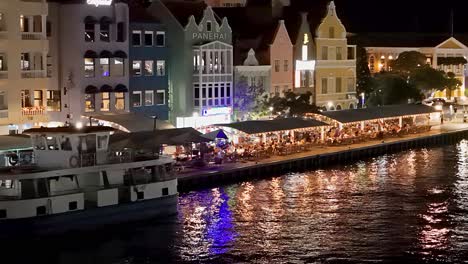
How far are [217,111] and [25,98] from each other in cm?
2161

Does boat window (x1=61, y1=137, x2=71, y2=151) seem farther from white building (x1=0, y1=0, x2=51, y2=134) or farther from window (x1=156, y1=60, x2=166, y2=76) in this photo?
window (x1=156, y1=60, x2=166, y2=76)

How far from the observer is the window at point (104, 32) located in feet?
248

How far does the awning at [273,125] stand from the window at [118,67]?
8.87m

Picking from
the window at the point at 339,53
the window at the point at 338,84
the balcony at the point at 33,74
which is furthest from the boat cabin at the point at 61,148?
the window at the point at 339,53

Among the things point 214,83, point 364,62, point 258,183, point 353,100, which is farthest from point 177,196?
point 364,62

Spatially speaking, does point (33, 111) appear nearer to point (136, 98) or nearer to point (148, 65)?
point (136, 98)

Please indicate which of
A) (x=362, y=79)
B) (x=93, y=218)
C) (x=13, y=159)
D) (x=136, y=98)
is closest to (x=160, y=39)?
(x=136, y=98)

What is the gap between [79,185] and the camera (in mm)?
53281

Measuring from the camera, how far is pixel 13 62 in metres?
67.8

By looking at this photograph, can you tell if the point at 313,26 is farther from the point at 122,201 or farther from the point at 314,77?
the point at 122,201

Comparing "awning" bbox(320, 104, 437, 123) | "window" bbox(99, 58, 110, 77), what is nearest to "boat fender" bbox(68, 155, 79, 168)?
"window" bbox(99, 58, 110, 77)

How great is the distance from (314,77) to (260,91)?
1187 cm

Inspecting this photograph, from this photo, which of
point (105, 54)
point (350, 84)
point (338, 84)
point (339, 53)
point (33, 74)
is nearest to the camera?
point (33, 74)

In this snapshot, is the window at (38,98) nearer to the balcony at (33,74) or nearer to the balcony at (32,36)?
the balcony at (33,74)
